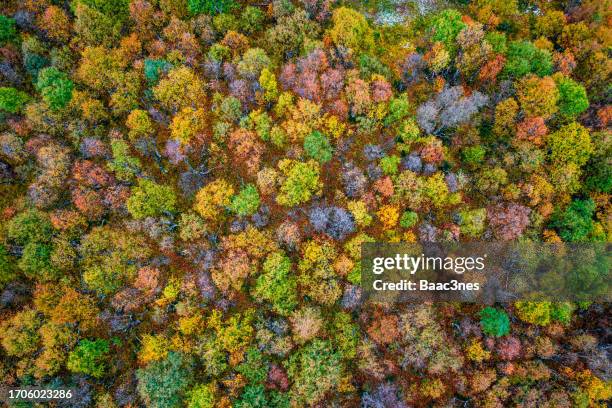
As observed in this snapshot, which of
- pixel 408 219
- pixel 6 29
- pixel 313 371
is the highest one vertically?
pixel 6 29

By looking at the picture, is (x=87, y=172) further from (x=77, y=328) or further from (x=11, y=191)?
(x=77, y=328)

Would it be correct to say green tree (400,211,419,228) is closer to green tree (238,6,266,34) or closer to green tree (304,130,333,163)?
green tree (304,130,333,163)

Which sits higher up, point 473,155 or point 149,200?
point 473,155

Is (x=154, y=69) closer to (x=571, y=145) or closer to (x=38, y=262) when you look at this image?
(x=38, y=262)

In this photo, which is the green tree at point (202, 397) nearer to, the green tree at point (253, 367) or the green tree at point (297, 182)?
the green tree at point (253, 367)

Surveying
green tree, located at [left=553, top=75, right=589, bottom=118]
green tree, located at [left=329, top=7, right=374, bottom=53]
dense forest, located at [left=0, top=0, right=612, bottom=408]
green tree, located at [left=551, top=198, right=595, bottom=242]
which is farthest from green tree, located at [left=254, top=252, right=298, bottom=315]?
green tree, located at [left=553, top=75, right=589, bottom=118]

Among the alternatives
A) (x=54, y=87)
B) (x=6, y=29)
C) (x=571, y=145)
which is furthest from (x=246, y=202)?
(x=571, y=145)
